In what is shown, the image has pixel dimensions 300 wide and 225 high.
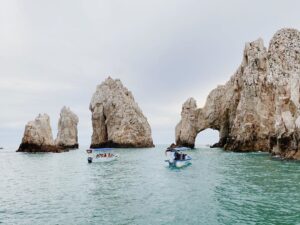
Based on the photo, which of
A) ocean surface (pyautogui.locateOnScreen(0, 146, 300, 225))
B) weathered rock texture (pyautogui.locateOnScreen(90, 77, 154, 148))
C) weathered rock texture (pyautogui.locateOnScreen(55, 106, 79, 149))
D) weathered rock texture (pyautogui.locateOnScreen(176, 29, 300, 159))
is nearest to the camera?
ocean surface (pyautogui.locateOnScreen(0, 146, 300, 225))

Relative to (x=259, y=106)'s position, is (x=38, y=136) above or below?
below

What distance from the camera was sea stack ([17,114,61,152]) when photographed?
303ft

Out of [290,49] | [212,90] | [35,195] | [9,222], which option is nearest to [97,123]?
[212,90]

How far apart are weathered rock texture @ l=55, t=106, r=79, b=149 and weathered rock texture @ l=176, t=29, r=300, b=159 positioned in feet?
152

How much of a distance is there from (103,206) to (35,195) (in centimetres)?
838

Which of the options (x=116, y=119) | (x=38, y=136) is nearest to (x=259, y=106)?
(x=116, y=119)

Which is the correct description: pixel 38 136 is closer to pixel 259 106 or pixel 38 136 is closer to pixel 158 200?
pixel 259 106

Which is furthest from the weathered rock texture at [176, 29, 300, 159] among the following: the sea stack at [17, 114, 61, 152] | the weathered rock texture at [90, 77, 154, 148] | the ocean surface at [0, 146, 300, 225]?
the sea stack at [17, 114, 61, 152]

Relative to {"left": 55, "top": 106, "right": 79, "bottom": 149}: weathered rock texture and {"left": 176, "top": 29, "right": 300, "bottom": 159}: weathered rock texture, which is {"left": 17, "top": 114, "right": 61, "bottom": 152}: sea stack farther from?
{"left": 176, "top": 29, "right": 300, "bottom": 159}: weathered rock texture

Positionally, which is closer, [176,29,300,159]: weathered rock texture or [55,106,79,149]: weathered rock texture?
[176,29,300,159]: weathered rock texture

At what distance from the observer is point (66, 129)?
131 meters

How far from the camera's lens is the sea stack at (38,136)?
92312mm

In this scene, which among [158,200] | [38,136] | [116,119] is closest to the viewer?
[158,200]

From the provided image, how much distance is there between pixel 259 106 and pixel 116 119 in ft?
200
